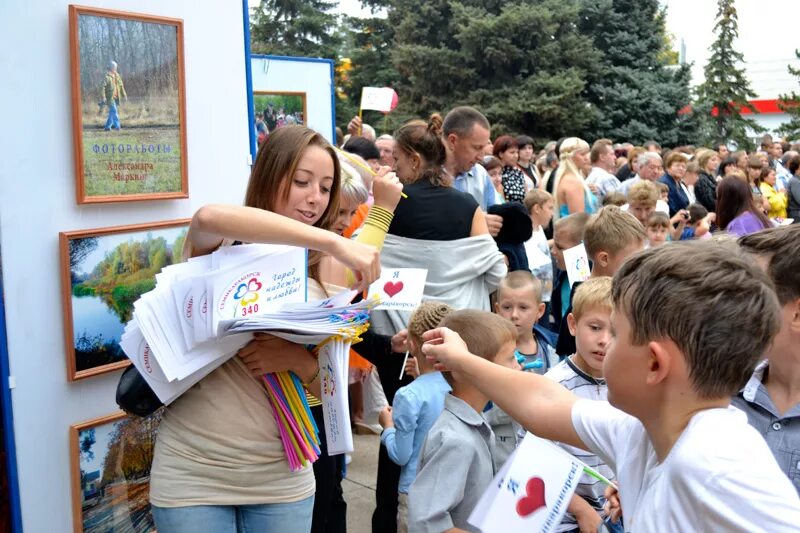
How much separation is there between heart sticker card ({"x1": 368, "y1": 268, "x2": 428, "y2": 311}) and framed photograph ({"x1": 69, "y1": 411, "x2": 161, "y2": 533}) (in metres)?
1.21

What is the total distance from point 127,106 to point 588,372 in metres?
2.16

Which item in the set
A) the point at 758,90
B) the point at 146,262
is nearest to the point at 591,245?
the point at 146,262

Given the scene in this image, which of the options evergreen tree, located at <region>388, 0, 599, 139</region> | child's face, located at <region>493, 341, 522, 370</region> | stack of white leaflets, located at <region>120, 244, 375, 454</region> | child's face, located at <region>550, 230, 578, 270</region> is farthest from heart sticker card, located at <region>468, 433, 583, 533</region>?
evergreen tree, located at <region>388, 0, 599, 139</region>

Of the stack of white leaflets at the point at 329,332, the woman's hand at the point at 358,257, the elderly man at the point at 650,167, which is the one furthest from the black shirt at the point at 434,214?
the elderly man at the point at 650,167

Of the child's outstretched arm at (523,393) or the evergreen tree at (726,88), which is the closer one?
the child's outstretched arm at (523,393)

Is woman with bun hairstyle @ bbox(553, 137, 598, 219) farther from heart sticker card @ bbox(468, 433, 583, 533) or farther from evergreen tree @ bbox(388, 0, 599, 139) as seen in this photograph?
evergreen tree @ bbox(388, 0, 599, 139)

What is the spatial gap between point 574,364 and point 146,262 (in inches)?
72.9

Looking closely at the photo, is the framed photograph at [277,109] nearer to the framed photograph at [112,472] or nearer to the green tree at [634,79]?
the framed photograph at [112,472]

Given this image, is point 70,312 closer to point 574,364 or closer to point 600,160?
point 574,364

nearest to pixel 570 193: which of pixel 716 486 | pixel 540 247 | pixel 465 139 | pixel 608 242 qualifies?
pixel 540 247

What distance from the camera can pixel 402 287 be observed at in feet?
13.9

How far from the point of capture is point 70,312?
3.45 m

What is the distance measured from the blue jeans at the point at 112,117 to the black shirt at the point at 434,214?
1.59 meters

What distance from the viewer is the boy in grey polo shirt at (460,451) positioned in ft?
9.67
